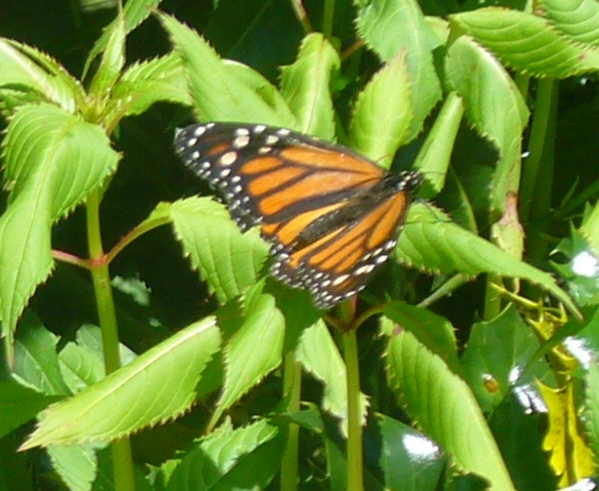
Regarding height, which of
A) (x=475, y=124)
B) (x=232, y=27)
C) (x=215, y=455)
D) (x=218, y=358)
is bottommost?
(x=215, y=455)

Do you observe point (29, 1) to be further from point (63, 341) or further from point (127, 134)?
point (63, 341)

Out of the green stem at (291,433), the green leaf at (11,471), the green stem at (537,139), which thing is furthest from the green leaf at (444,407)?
the green leaf at (11,471)

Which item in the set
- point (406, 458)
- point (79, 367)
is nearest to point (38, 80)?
point (79, 367)

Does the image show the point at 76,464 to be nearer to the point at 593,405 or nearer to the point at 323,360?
the point at 323,360

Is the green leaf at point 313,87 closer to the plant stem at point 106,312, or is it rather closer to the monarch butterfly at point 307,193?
the monarch butterfly at point 307,193

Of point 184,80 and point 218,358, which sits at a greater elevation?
point 184,80

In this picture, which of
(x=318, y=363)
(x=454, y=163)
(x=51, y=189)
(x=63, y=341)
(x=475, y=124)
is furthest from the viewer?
(x=63, y=341)

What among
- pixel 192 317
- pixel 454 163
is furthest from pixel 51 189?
pixel 192 317

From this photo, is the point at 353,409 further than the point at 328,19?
No
